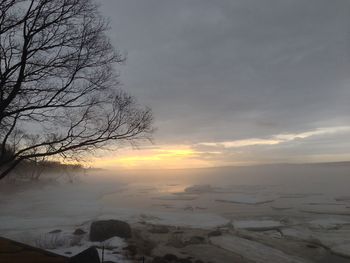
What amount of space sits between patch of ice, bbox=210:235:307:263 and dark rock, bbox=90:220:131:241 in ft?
14.5

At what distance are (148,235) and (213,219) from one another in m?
7.26

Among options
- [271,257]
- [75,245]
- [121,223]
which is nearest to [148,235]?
[121,223]

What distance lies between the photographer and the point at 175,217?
27719 millimetres

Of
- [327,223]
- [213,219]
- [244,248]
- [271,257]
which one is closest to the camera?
[271,257]

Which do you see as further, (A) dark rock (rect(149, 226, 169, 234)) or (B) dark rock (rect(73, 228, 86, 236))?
(A) dark rock (rect(149, 226, 169, 234))

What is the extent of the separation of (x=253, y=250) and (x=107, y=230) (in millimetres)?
7073

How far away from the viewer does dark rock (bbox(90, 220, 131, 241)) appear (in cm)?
1816

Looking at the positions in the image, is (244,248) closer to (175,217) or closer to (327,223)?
(327,223)

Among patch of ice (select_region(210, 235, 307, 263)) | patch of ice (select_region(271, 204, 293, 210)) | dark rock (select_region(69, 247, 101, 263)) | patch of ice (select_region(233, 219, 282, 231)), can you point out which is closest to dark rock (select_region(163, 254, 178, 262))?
patch of ice (select_region(210, 235, 307, 263))

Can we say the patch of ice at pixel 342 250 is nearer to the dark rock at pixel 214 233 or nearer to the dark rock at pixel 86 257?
the dark rock at pixel 214 233

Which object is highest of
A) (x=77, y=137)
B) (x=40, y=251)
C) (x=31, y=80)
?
(x=31, y=80)

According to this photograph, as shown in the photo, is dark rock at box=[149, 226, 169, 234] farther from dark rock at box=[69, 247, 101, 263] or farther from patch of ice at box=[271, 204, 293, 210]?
patch of ice at box=[271, 204, 293, 210]

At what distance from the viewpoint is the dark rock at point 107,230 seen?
Answer: 1816cm

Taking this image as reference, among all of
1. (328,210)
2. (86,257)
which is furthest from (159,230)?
(328,210)
